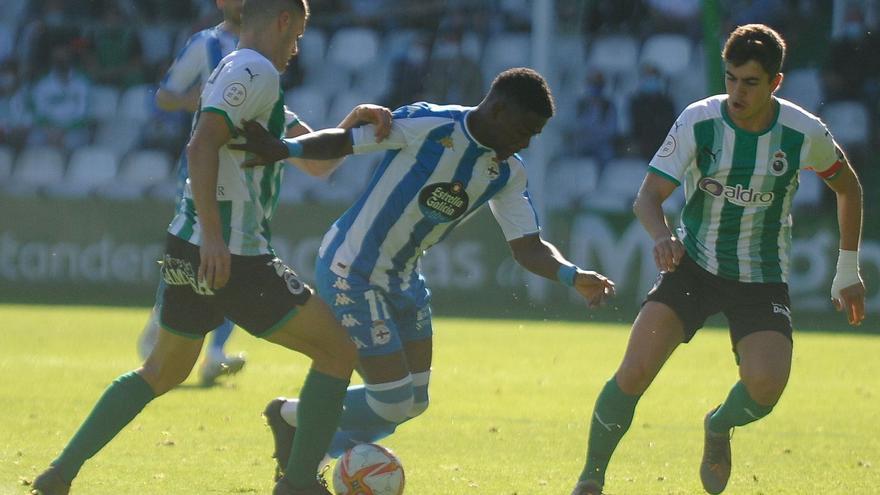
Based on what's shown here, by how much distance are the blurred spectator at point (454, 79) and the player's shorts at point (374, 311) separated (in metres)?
12.5

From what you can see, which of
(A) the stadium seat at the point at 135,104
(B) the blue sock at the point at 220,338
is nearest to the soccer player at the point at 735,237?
(B) the blue sock at the point at 220,338

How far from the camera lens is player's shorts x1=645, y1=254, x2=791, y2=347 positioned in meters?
6.26

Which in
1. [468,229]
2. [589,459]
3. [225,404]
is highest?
[589,459]

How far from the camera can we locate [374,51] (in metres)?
21.2

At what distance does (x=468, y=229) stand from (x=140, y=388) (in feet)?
39.0

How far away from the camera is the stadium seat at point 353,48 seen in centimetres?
2120

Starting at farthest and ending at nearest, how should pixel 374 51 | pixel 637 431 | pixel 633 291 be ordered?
pixel 374 51
pixel 633 291
pixel 637 431

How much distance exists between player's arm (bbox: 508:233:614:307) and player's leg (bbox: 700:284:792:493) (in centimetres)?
60

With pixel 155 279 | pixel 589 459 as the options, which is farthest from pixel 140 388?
pixel 155 279

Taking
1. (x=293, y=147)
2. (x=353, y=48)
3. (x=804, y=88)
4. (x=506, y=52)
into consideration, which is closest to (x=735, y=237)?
(x=293, y=147)

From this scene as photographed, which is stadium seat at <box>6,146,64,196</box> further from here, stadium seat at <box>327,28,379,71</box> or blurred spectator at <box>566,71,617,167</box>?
blurred spectator at <box>566,71,617,167</box>

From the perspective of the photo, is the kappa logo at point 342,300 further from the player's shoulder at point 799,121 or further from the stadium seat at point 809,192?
the stadium seat at point 809,192

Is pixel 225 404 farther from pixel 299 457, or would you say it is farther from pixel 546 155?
pixel 546 155

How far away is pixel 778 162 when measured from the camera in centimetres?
626
